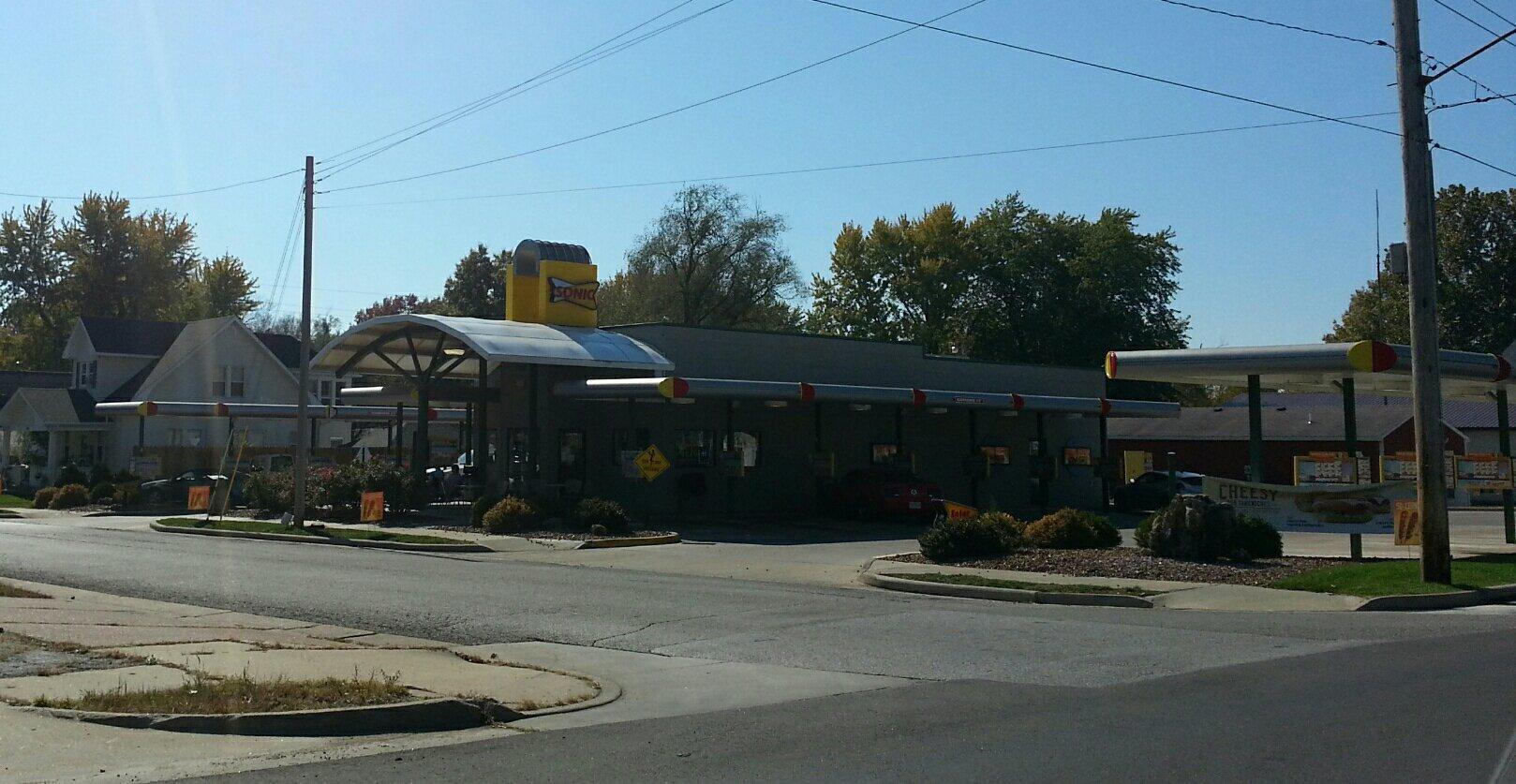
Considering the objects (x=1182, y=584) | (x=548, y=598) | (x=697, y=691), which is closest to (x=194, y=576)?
(x=548, y=598)

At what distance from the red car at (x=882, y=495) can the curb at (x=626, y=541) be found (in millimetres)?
8788

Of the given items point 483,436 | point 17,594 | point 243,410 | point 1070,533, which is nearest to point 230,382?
point 243,410

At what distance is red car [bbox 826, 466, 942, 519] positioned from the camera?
36281mm

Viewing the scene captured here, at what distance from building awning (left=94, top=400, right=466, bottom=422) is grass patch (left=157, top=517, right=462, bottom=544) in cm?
1067

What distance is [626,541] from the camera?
2834 cm

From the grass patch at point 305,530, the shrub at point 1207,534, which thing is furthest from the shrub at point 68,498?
the shrub at point 1207,534

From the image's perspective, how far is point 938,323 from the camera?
74750 millimetres

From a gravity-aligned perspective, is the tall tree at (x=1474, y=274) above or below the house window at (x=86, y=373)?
above

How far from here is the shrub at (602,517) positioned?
29703 millimetres

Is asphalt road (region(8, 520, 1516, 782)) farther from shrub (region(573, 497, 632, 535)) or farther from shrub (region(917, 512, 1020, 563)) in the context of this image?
shrub (region(573, 497, 632, 535))

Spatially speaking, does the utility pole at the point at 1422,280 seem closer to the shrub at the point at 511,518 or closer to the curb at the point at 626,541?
the curb at the point at 626,541

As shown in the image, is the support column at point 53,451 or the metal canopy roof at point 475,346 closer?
the metal canopy roof at point 475,346

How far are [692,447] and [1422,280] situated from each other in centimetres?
2358

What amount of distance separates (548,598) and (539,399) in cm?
1932
